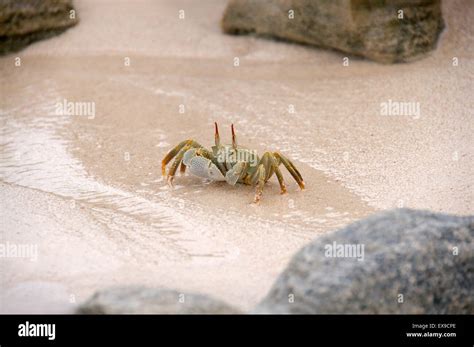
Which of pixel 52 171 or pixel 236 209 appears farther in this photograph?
pixel 52 171

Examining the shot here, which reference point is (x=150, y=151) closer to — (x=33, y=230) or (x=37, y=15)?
(x=33, y=230)

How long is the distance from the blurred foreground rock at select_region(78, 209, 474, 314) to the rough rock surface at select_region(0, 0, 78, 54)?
5297 millimetres

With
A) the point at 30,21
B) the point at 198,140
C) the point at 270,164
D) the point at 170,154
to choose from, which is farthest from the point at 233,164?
the point at 30,21

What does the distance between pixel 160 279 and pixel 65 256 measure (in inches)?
27.0

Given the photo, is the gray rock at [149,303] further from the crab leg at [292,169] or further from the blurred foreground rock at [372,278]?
the crab leg at [292,169]

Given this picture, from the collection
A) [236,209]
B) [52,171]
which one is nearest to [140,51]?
[52,171]

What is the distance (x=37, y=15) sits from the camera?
8961 mm

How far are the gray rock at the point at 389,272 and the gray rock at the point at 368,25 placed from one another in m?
4.14

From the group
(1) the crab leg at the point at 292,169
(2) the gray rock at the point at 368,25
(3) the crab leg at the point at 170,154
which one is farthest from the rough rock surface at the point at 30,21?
(1) the crab leg at the point at 292,169

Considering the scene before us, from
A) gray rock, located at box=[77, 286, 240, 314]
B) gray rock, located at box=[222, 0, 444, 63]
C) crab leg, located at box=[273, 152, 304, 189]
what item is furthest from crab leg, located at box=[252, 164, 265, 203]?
gray rock, located at box=[222, 0, 444, 63]

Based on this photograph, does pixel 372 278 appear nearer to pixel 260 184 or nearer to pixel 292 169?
pixel 260 184
